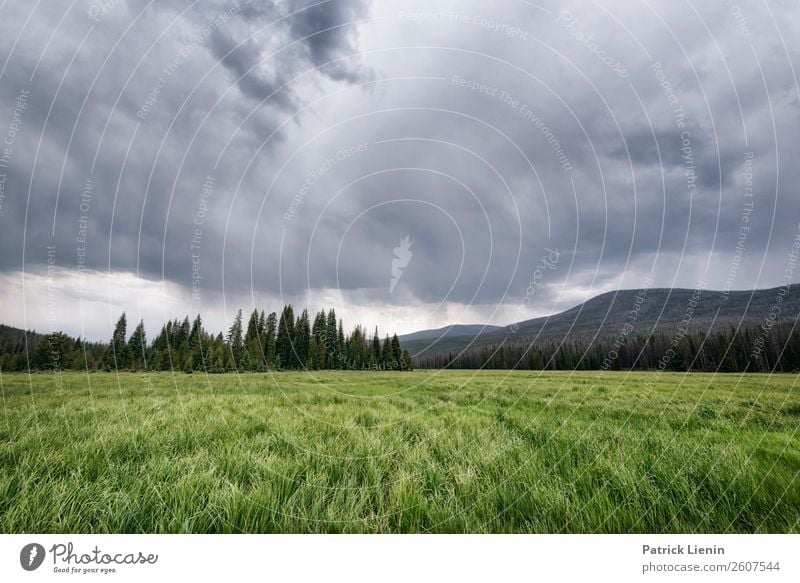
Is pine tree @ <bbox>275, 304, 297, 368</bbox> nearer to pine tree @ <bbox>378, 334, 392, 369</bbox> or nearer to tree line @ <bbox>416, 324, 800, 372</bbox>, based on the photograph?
pine tree @ <bbox>378, 334, 392, 369</bbox>

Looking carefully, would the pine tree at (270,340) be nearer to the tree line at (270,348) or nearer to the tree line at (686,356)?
the tree line at (270,348)

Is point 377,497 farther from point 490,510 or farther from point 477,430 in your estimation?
point 477,430

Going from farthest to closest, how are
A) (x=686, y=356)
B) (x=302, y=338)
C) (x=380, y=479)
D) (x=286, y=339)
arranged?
(x=686, y=356), (x=302, y=338), (x=286, y=339), (x=380, y=479)

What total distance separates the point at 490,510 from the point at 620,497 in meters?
1.20

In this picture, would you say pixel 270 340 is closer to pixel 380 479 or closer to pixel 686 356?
pixel 380 479

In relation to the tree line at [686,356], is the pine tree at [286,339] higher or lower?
higher

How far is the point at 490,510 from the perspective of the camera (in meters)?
2.49

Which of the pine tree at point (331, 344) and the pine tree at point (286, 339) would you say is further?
the pine tree at point (331, 344)

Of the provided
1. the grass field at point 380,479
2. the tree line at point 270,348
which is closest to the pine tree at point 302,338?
the tree line at point 270,348

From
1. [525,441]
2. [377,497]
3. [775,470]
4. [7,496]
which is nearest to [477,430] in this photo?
[525,441]

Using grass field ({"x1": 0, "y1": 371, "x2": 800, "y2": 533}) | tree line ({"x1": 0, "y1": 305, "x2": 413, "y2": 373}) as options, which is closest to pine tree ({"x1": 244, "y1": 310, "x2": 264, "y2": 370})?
tree line ({"x1": 0, "y1": 305, "x2": 413, "y2": 373})

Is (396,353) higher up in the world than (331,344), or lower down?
lower down

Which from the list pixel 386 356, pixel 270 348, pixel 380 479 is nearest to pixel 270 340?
pixel 270 348

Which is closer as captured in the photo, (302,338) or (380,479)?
(380,479)
